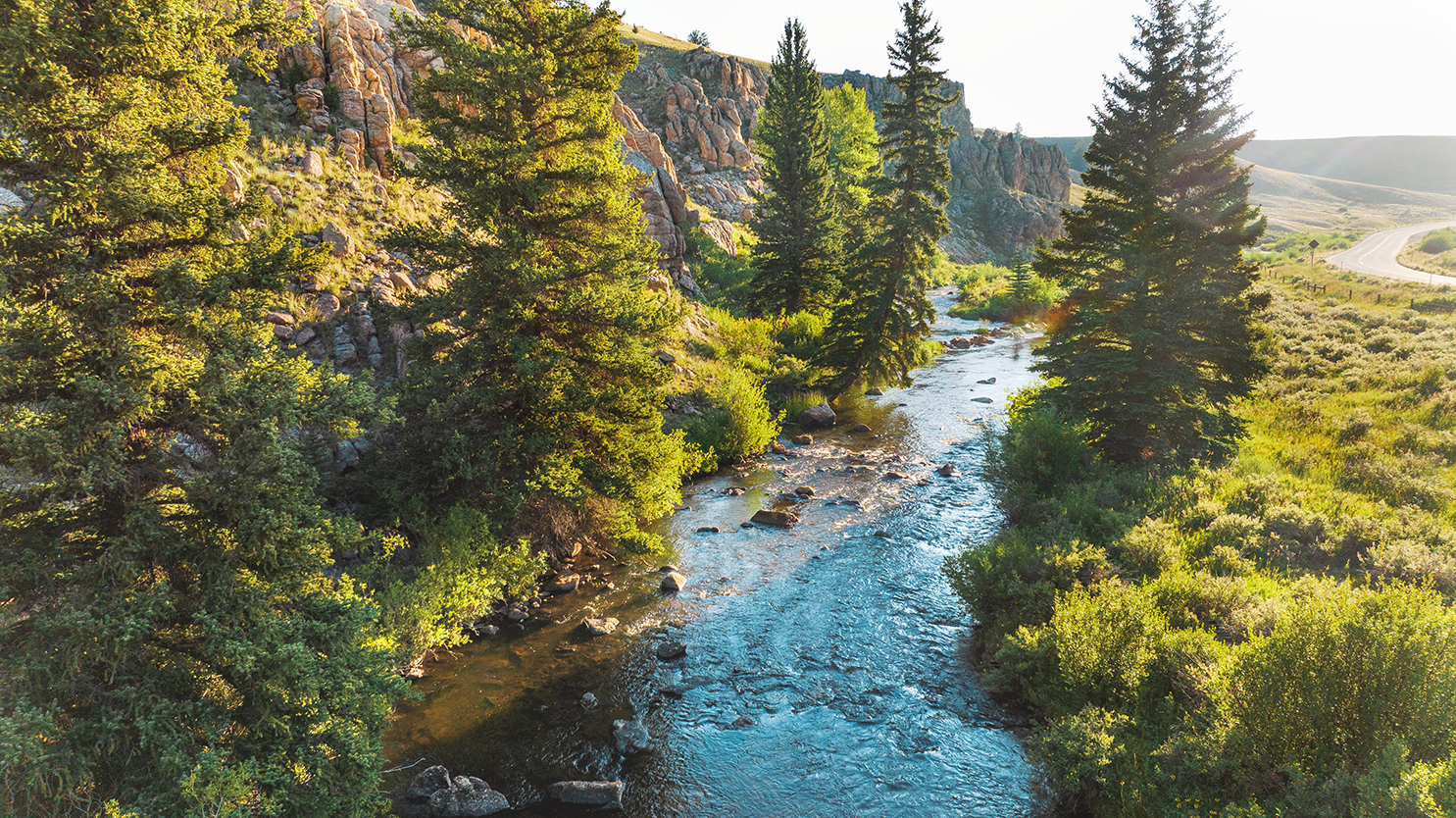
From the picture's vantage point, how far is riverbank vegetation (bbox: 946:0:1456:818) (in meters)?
6.68

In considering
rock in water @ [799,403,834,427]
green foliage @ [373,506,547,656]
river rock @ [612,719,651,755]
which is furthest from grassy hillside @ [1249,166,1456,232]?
river rock @ [612,719,651,755]

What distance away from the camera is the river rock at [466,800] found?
870 cm

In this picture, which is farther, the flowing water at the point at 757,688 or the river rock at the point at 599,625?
the river rock at the point at 599,625

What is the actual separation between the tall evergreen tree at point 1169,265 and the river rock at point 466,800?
1702 cm

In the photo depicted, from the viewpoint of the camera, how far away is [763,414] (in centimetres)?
2383

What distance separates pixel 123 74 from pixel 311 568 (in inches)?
233

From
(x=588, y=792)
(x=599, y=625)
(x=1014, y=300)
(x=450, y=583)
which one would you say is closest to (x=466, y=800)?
(x=588, y=792)

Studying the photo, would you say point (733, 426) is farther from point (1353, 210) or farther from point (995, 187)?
point (1353, 210)

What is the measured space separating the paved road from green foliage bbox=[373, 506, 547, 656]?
A: 6934 centimetres

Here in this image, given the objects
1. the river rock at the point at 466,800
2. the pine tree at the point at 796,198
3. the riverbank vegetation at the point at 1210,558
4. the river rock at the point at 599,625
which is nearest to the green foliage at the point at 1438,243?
the riverbank vegetation at the point at 1210,558

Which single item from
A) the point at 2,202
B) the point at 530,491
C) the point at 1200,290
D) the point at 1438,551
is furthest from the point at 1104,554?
the point at 2,202

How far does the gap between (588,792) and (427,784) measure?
241cm

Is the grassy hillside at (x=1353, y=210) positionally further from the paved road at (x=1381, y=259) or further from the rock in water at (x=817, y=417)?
the rock in water at (x=817, y=417)

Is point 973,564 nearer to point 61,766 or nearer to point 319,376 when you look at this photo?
point 319,376
